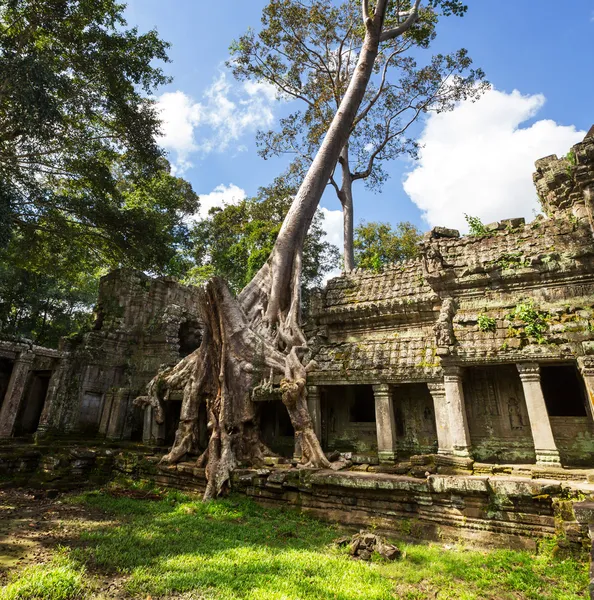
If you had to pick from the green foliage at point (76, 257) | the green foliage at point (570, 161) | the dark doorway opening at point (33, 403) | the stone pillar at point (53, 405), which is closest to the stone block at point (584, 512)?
the green foliage at point (570, 161)

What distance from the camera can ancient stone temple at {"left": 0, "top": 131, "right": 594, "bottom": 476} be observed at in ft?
24.3

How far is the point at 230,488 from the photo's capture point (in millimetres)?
7297

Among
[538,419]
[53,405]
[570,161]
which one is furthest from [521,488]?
[53,405]

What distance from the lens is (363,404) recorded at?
10773 millimetres

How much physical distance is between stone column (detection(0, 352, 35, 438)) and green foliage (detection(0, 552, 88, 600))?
448 inches

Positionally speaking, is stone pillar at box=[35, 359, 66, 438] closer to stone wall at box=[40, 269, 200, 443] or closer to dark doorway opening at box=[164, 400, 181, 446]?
stone wall at box=[40, 269, 200, 443]

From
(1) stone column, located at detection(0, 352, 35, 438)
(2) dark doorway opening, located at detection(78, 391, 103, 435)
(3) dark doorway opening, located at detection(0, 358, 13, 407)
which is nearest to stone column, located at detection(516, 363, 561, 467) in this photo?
(2) dark doorway opening, located at detection(78, 391, 103, 435)

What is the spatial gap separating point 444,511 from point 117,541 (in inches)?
182

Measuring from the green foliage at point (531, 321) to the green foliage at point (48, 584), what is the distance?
7.89 meters

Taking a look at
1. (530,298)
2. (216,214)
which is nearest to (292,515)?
(530,298)

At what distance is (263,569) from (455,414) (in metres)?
4.98

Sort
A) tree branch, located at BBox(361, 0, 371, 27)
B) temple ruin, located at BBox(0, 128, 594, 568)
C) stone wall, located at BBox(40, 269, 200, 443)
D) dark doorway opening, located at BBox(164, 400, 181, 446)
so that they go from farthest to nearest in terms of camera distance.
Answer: stone wall, located at BBox(40, 269, 200, 443)
tree branch, located at BBox(361, 0, 371, 27)
dark doorway opening, located at BBox(164, 400, 181, 446)
temple ruin, located at BBox(0, 128, 594, 568)

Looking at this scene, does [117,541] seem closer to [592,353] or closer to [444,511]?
[444,511]

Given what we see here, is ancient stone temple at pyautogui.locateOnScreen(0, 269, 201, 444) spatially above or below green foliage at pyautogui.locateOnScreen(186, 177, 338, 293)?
below
